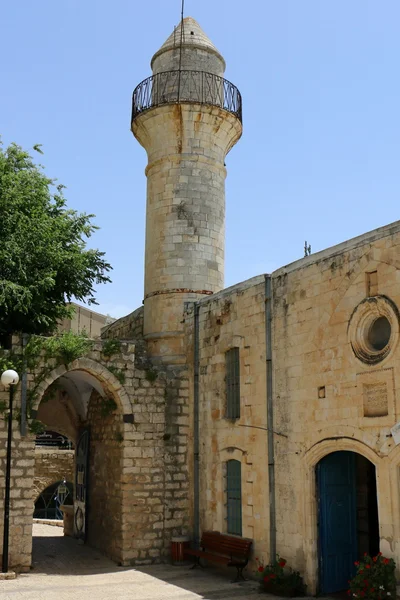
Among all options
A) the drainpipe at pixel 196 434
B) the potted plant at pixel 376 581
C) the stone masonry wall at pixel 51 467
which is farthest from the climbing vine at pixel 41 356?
the stone masonry wall at pixel 51 467

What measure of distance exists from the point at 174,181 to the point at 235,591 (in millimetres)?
8705

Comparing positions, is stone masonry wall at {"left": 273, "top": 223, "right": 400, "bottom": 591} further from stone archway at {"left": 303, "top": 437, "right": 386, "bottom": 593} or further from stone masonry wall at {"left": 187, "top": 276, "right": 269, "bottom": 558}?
stone masonry wall at {"left": 187, "top": 276, "right": 269, "bottom": 558}

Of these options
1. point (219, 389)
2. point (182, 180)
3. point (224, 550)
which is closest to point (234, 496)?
point (224, 550)

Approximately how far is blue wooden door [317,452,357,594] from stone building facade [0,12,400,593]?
0.09ft

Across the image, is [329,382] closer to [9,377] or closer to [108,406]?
[9,377]

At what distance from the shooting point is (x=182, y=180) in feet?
49.3

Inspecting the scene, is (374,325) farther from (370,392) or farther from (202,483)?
(202,483)

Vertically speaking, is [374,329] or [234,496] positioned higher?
[374,329]

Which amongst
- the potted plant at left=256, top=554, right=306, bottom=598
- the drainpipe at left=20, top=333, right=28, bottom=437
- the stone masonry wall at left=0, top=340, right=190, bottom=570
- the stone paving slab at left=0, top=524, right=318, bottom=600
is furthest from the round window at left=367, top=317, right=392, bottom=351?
the drainpipe at left=20, top=333, right=28, bottom=437

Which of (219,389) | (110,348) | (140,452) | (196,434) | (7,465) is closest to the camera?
(7,465)

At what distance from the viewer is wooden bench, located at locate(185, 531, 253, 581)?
1161cm

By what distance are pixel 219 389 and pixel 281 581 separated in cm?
399

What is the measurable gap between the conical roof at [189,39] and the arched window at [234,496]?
9.63m

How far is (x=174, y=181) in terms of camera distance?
593 inches
